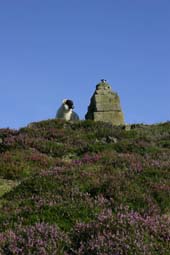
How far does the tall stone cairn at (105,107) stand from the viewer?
3079cm

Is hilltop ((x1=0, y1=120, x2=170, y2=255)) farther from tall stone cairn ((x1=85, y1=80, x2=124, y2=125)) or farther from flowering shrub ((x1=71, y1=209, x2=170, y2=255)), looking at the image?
tall stone cairn ((x1=85, y1=80, x2=124, y2=125))

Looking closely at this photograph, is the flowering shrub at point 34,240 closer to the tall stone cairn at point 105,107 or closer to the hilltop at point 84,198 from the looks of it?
the hilltop at point 84,198

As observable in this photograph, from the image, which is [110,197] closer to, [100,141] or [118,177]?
[118,177]

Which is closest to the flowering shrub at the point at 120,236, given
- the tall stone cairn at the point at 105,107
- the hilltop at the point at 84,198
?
the hilltop at the point at 84,198

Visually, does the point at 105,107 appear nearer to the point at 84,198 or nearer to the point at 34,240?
the point at 84,198

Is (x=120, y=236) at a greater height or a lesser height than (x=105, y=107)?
lesser

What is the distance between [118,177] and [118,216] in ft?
12.1

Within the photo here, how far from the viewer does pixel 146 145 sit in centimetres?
1819

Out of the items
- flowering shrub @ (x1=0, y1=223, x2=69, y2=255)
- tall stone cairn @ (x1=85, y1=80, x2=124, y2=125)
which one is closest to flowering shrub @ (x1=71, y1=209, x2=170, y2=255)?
flowering shrub @ (x1=0, y1=223, x2=69, y2=255)

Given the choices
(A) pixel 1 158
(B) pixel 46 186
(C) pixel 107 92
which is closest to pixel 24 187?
(B) pixel 46 186

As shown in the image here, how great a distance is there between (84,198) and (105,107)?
21194 millimetres

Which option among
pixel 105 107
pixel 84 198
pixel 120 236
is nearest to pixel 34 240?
pixel 120 236

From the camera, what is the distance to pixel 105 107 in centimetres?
3105

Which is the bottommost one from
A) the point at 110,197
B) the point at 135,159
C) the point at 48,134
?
the point at 110,197
